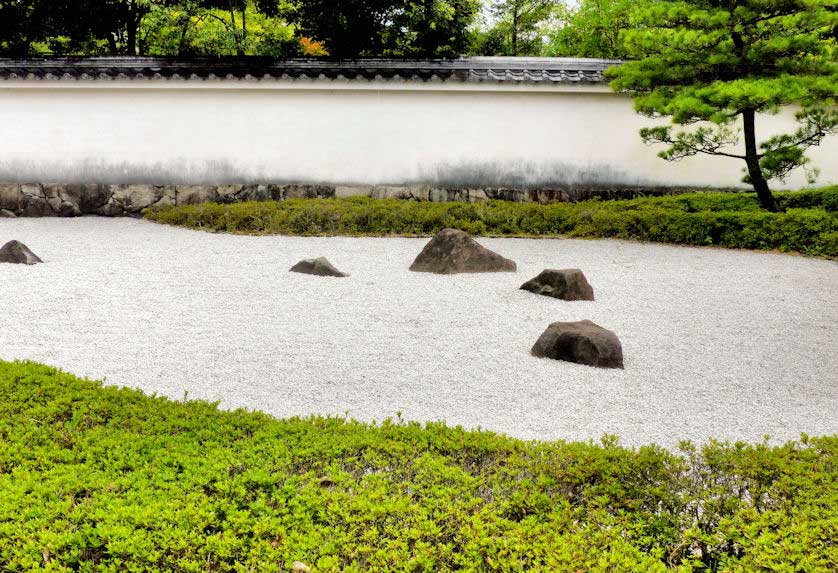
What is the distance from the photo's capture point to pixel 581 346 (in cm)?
489

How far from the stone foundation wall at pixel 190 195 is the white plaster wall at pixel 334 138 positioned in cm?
22

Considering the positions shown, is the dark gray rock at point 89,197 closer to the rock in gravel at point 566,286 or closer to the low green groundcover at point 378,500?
the rock in gravel at point 566,286

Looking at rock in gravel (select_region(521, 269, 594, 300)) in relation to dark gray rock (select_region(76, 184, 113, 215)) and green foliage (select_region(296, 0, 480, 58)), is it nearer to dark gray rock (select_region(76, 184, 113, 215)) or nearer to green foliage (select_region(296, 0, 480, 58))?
green foliage (select_region(296, 0, 480, 58))

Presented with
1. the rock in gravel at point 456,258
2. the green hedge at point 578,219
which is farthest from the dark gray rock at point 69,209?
the rock in gravel at point 456,258

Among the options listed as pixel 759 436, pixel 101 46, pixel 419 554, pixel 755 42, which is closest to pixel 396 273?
pixel 759 436

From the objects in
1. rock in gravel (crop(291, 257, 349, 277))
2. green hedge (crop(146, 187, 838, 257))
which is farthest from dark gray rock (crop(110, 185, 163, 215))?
rock in gravel (crop(291, 257, 349, 277))

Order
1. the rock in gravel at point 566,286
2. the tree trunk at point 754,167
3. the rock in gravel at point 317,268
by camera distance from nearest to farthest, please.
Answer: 1. the rock in gravel at point 566,286
2. the rock in gravel at point 317,268
3. the tree trunk at point 754,167

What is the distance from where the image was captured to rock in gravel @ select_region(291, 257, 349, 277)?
7.43m

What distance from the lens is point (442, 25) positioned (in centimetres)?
1487

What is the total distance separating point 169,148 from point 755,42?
995 cm

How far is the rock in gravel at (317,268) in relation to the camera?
7426mm

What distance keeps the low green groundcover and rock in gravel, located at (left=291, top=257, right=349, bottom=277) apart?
167 inches

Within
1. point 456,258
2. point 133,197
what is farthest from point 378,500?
point 133,197

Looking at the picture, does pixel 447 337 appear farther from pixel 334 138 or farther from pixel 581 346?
pixel 334 138
